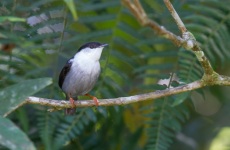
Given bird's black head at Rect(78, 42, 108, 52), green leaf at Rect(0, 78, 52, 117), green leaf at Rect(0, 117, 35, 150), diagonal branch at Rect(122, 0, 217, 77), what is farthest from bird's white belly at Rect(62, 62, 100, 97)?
green leaf at Rect(0, 117, 35, 150)

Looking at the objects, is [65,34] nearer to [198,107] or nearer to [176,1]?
[176,1]

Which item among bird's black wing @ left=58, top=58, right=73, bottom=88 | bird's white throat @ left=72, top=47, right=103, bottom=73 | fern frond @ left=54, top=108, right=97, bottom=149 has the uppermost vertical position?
bird's white throat @ left=72, top=47, right=103, bottom=73

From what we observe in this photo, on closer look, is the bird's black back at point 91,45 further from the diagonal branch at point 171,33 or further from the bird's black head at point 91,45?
the diagonal branch at point 171,33

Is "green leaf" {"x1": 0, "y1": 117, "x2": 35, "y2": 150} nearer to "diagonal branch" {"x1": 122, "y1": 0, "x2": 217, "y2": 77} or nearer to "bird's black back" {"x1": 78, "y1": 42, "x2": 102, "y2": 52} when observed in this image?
"diagonal branch" {"x1": 122, "y1": 0, "x2": 217, "y2": 77}

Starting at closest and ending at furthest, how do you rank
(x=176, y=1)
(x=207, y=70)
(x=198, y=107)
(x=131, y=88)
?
1. (x=207, y=70)
2. (x=176, y=1)
3. (x=131, y=88)
4. (x=198, y=107)

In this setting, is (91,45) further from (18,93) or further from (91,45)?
(18,93)

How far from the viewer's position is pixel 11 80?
4168mm

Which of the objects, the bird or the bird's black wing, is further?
the bird's black wing

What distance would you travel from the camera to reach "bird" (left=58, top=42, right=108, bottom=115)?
13.7 ft

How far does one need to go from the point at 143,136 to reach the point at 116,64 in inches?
31.3

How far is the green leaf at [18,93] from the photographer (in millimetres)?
2281

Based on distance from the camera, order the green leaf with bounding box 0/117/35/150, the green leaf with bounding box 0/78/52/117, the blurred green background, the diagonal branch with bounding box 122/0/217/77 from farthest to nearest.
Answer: the blurred green background, the green leaf with bounding box 0/78/52/117, the green leaf with bounding box 0/117/35/150, the diagonal branch with bounding box 122/0/217/77

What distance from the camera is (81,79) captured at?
422 centimetres

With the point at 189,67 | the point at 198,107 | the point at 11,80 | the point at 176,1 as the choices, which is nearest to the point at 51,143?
the point at 11,80
